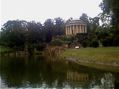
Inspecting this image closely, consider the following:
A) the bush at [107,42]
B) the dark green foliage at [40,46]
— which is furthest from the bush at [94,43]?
the dark green foliage at [40,46]

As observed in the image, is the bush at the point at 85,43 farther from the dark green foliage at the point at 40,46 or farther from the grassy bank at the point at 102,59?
the dark green foliage at the point at 40,46

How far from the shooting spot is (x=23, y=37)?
373ft

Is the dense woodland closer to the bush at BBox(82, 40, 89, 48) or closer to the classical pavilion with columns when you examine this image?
the classical pavilion with columns

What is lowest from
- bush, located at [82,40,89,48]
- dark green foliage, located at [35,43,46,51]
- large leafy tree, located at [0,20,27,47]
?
dark green foliage, located at [35,43,46,51]

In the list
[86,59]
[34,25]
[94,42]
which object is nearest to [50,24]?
[34,25]

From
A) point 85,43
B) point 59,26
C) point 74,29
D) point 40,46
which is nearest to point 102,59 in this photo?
point 85,43

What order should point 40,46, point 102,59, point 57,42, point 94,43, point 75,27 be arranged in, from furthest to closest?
1. point 75,27
2. point 40,46
3. point 57,42
4. point 94,43
5. point 102,59

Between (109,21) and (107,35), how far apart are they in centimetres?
1895

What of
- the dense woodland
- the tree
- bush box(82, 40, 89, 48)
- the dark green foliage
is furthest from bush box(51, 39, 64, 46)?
the tree

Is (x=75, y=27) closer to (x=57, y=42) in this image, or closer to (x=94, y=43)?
(x=57, y=42)

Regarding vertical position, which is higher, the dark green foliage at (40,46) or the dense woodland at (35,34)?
the dense woodland at (35,34)

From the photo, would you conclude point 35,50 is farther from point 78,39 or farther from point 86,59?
point 86,59

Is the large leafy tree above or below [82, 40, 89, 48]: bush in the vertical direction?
above

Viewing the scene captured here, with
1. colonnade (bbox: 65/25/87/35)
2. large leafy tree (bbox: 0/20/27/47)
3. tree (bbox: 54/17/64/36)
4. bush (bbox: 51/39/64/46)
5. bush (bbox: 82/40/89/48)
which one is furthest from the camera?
tree (bbox: 54/17/64/36)
